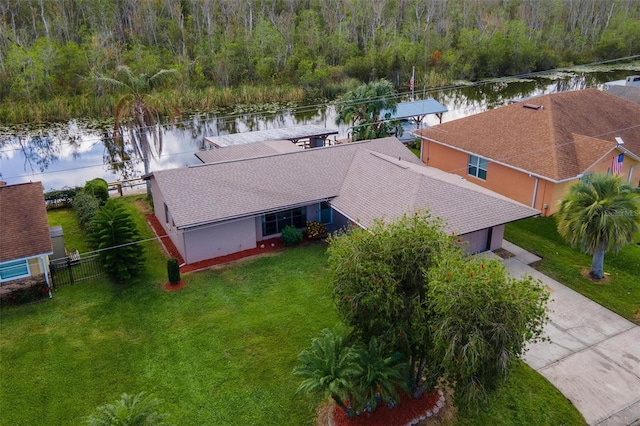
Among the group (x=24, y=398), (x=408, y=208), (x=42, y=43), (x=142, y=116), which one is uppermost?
(x=42, y=43)

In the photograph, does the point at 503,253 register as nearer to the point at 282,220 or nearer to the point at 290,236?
the point at 290,236

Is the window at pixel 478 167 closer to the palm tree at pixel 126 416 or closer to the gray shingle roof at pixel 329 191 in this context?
the gray shingle roof at pixel 329 191

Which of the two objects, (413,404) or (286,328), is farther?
(286,328)

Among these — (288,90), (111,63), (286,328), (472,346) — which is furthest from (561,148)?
(111,63)

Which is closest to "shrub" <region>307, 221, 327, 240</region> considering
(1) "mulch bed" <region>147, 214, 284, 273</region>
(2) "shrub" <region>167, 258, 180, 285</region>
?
(1) "mulch bed" <region>147, 214, 284, 273</region>

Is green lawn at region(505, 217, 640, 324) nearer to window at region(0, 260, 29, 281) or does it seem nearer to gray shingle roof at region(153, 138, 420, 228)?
gray shingle roof at region(153, 138, 420, 228)

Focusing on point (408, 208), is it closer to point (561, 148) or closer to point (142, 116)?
point (561, 148)

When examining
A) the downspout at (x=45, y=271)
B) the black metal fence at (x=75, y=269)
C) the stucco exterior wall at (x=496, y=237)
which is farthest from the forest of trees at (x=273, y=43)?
the stucco exterior wall at (x=496, y=237)
